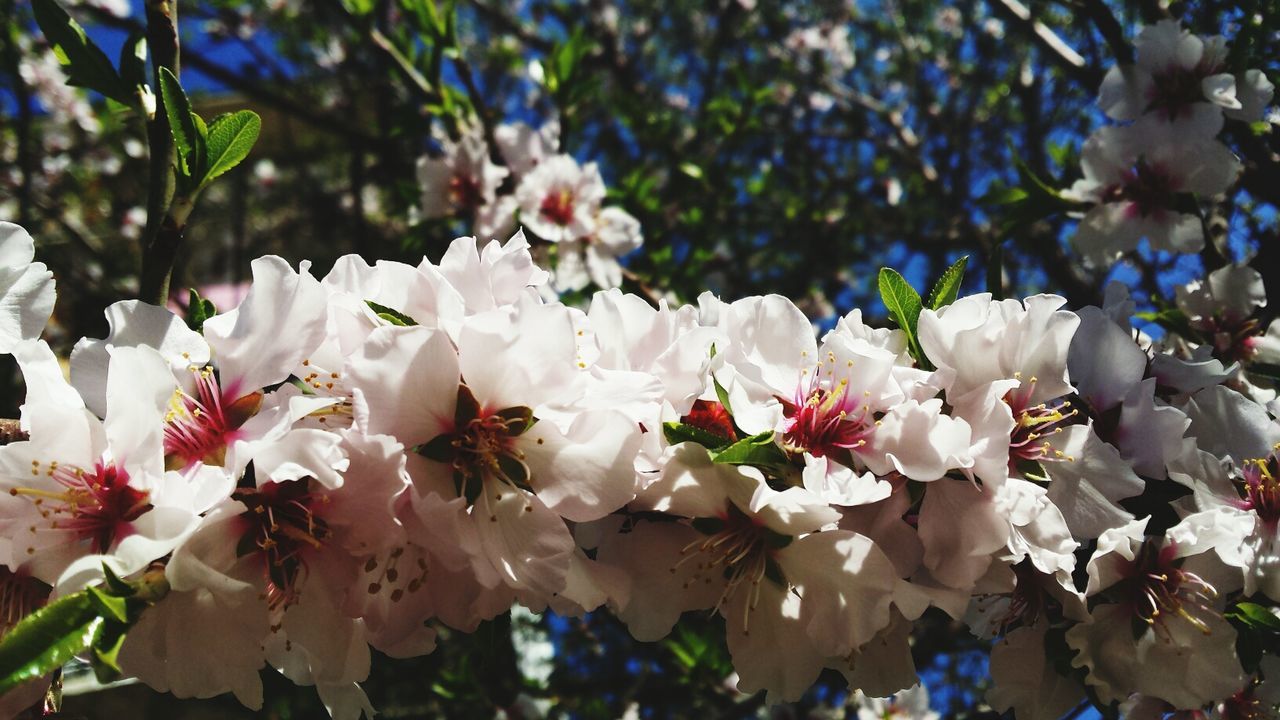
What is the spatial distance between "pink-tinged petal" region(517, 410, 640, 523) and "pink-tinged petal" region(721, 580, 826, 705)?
283 millimetres

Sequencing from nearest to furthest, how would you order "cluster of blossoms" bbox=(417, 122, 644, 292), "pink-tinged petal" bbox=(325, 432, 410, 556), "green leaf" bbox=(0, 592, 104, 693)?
"green leaf" bbox=(0, 592, 104, 693), "pink-tinged petal" bbox=(325, 432, 410, 556), "cluster of blossoms" bbox=(417, 122, 644, 292)

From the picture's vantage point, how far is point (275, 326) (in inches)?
40.2

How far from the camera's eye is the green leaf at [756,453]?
3.05ft

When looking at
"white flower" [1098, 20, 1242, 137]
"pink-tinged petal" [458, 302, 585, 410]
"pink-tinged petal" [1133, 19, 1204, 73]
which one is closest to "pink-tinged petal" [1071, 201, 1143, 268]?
"white flower" [1098, 20, 1242, 137]

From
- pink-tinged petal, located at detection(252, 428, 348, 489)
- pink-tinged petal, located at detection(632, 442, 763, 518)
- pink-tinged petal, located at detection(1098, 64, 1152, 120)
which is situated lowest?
pink-tinged petal, located at detection(632, 442, 763, 518)

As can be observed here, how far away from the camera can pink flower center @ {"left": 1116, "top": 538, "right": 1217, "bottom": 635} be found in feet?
3.84

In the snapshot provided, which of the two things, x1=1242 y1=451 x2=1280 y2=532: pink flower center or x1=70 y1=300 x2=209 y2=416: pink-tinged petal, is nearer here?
x1=70 y1=300 x2=209 y2=416: pink-tinged petal

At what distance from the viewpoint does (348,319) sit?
999mm

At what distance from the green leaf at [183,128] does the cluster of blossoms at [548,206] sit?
1564mm

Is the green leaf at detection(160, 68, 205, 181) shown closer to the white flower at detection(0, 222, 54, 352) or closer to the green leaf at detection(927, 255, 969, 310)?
the white flower at detection(0, 222, 54, 352)

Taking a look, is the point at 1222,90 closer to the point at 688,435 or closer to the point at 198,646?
the point at 688,435

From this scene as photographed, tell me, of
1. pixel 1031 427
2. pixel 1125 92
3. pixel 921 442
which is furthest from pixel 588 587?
pixel 1125 92

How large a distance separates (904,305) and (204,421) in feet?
3.19

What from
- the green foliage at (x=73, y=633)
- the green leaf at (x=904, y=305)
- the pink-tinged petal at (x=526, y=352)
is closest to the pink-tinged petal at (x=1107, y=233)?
the green leaf at (x=904, y=305)
